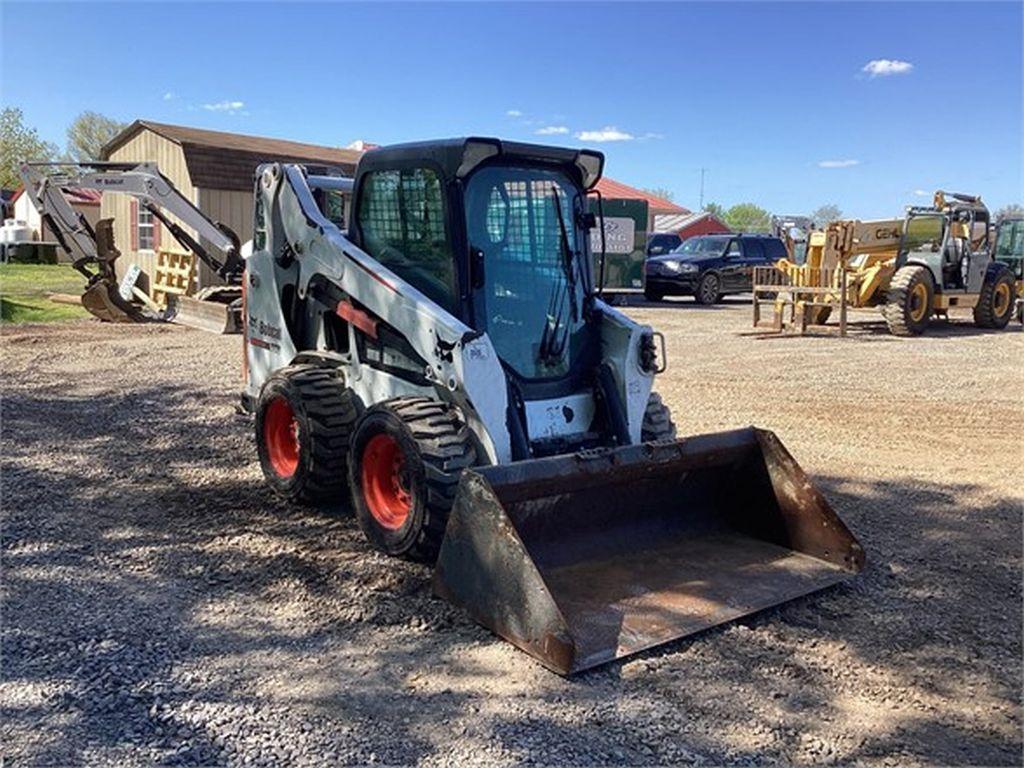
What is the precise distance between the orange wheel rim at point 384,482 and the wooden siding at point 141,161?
→ 15.7m

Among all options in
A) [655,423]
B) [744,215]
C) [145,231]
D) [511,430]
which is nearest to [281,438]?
[511,430]

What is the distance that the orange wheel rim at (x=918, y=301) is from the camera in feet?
53.9

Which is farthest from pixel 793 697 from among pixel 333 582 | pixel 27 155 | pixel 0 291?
pixel 27 155

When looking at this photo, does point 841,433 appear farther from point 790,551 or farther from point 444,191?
point 444,191

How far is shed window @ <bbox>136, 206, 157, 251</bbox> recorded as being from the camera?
73.2 feet

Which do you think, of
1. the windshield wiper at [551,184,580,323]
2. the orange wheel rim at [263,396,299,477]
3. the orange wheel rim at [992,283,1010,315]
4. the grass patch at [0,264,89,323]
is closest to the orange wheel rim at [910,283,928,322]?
the orange wheel rim at [992,283,1010,315]

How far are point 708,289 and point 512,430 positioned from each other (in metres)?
18.9

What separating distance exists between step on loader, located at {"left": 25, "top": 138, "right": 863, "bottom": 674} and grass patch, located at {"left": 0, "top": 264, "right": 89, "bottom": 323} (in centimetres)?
1298

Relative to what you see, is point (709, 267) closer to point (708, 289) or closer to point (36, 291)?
point (708, 289)

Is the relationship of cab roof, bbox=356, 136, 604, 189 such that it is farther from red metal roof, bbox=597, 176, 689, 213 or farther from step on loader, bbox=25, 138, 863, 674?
red metal roof, bbox=597, 176, 689, 213

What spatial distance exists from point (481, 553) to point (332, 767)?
1.25 meters

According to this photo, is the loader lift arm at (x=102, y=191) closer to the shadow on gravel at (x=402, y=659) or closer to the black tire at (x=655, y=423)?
the shadow on gravel at (x=402, y=659)

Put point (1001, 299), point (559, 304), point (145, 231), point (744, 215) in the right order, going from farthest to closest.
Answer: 1. point (744, 215)
2. point (145, 231)
3. point (1001, 299)
4. point (559, 304)

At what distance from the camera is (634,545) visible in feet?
16.5
